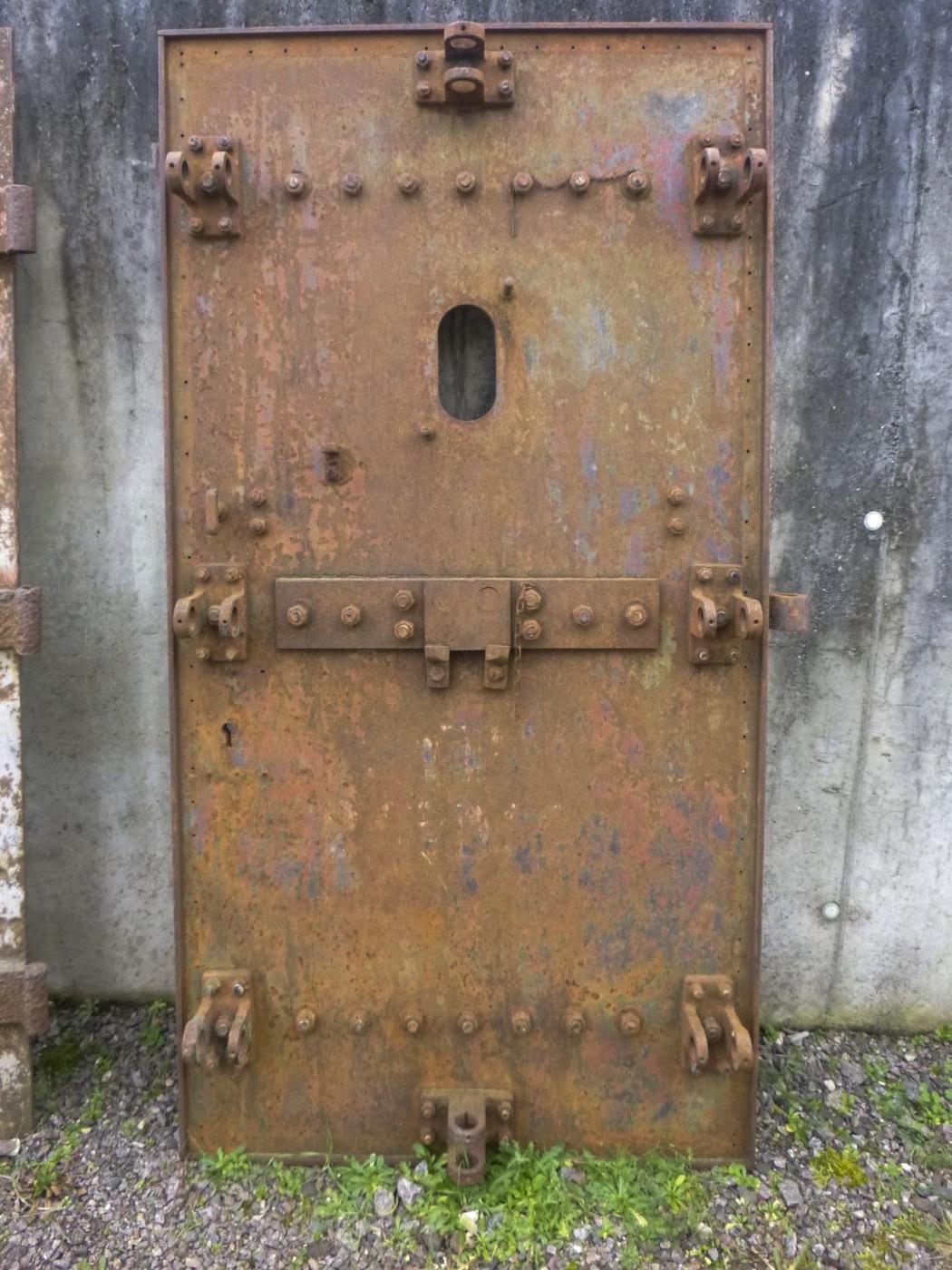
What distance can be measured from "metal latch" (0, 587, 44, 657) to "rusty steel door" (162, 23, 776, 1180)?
53 centimetres

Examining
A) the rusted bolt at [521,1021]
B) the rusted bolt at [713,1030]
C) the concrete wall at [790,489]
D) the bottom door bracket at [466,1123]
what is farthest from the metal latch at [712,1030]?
the concrete wall at [790,489]

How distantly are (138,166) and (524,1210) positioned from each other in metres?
3.38

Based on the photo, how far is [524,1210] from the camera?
7.27 feet

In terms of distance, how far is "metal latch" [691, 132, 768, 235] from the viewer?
207 centimetres

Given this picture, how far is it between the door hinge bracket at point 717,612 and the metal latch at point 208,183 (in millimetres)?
1573

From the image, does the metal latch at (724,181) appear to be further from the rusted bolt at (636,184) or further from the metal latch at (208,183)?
the metal latch at (208,183)

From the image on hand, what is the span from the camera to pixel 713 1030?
2.27 metres

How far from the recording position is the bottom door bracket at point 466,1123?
223cm

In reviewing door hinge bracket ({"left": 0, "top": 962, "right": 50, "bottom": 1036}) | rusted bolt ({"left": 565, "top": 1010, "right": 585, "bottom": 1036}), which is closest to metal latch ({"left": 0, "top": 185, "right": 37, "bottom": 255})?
door hinge bracket ({"left": 0, "top": 962, "right": 50, "bottom": 1036})

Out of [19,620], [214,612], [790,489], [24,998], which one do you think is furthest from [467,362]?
[24,998]

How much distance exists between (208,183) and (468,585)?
1.24 metres

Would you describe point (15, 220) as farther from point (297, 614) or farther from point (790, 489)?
point (790, 489)

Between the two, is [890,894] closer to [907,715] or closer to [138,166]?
[907,715]

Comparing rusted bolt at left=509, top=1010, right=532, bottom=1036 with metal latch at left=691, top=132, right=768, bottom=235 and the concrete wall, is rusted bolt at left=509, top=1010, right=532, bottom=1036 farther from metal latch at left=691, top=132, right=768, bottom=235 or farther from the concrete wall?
metal latch at left=691, top=132, right=768, bottom=235
